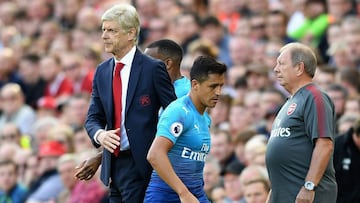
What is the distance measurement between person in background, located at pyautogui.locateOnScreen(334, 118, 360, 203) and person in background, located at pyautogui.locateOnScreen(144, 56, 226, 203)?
2.63 metres

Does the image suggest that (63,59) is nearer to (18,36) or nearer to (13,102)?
(13,102)

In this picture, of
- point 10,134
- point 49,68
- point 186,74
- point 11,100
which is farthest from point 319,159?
point 49,68

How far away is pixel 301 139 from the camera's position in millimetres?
8070

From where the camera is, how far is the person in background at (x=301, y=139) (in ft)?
26.0

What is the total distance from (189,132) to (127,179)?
636 mm

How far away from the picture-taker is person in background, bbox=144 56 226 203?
7785 mm

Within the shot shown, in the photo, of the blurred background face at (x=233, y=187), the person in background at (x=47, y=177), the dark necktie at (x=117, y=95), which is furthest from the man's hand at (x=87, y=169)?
the person in background at (x=47, y=177)

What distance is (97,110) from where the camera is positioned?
8445 mm

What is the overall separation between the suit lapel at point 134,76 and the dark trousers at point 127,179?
1.23 ft

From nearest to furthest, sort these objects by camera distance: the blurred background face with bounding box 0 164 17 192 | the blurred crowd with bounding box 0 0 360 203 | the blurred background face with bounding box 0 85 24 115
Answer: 1. the blurred crowd with bounding box 0 0 360 203
2. the blurred background face with bounding box 0 164 17 192
3. the blurred background face with bounding box 0 85 24 115

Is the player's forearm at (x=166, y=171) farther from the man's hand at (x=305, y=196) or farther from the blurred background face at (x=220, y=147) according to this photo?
the blurred background face at (x=220, y=147)

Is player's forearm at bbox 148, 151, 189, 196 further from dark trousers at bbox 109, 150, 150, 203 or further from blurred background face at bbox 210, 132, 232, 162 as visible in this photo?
blurred background face at bbox 210, 132, 232, 162

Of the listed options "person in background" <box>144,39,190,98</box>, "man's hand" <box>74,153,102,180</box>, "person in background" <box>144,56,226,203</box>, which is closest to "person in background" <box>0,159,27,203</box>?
"man's hand" <box>74,153,102,180</box>

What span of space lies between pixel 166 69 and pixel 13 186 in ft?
21.3
